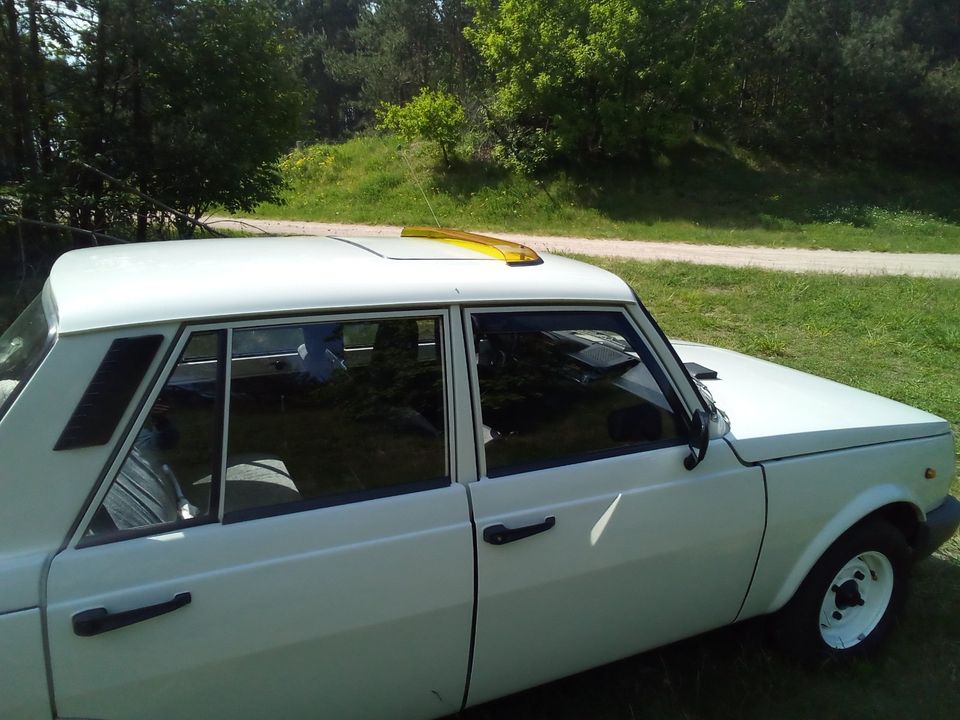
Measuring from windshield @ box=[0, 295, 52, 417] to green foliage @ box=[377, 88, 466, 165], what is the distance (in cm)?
2178

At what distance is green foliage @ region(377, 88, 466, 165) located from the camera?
22984 millimetres

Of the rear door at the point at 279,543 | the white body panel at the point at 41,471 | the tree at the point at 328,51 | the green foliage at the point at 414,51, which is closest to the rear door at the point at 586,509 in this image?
the rear door at the point at 279,543

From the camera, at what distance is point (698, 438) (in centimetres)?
260

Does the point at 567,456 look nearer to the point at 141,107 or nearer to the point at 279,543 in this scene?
the point at 279,543

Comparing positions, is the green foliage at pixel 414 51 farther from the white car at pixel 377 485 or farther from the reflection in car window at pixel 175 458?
the reflection in car window at pixel 175 458

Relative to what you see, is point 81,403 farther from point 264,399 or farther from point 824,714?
point 824,714

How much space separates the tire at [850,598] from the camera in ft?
9.99

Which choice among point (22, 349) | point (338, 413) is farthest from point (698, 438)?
point (22, 349)

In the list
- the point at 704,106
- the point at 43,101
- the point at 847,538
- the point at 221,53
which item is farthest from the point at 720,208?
the point at 847,538

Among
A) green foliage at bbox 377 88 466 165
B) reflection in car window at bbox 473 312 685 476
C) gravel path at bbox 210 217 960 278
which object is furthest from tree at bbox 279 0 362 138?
reflection in car window at bbox 473 312 685 476

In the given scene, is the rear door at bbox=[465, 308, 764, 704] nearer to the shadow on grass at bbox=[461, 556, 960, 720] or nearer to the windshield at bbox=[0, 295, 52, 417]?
the shadow on grass at bbox=[461, 556, 960, 720]

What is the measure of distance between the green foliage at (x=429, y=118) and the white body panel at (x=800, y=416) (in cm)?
2067

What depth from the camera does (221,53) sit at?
10.9m

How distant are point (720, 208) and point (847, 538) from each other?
19.8 metres
